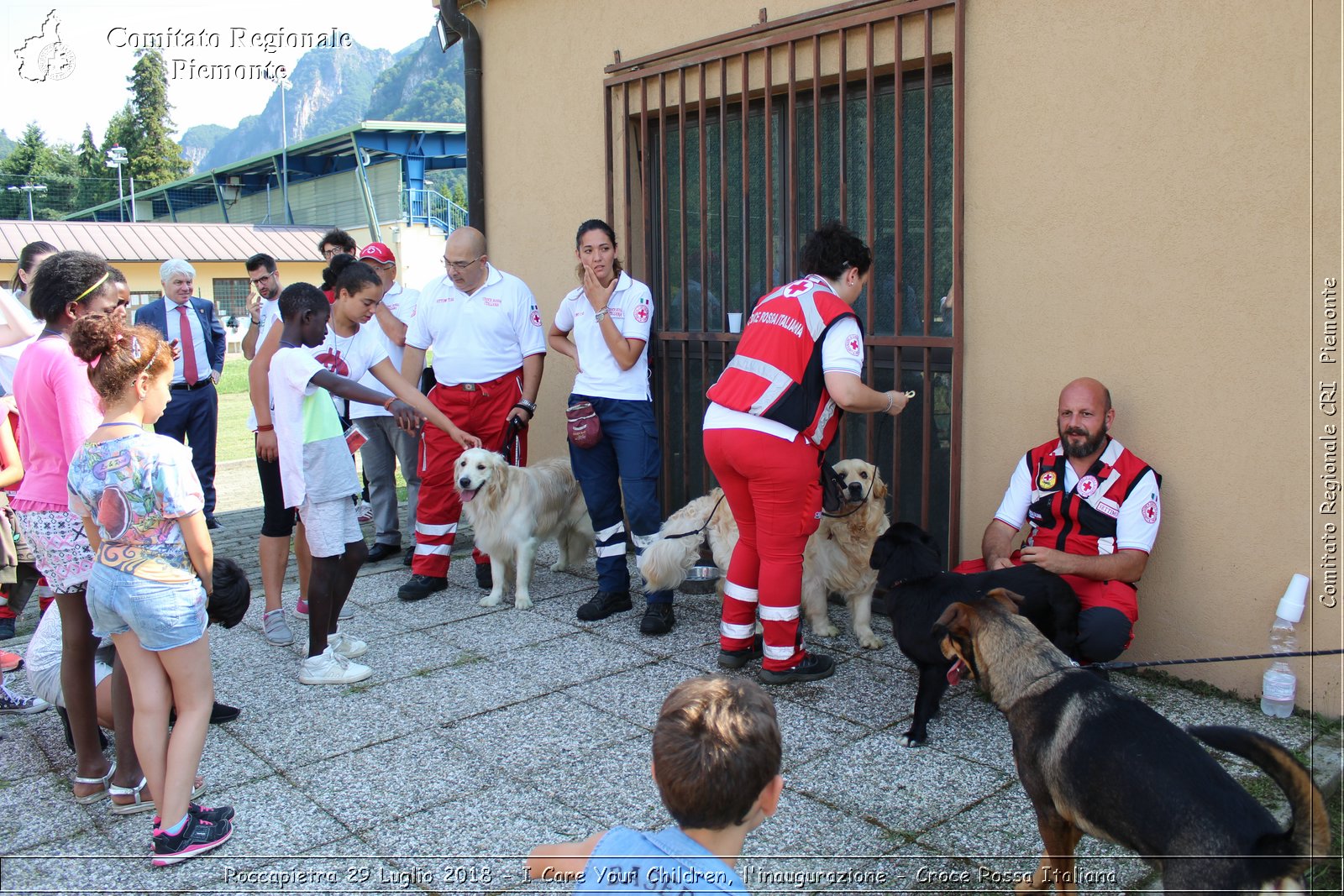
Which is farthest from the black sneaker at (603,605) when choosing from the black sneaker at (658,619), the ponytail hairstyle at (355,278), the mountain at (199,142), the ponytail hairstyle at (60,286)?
the mountain at (199,142)

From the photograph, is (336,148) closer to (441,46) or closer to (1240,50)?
(441,46)

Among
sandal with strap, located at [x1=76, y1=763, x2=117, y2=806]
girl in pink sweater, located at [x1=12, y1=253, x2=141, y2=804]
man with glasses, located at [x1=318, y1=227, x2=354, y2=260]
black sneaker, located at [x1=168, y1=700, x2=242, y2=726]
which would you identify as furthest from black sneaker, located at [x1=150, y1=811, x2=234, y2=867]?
man with glasses, located at [x1=318, y1=227, x2=354, y2=260]

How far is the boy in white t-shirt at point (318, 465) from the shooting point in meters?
4.37

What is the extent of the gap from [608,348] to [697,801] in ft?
12.9

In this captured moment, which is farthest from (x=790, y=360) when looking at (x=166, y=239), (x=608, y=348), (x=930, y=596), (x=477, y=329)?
(x=166, y=239)

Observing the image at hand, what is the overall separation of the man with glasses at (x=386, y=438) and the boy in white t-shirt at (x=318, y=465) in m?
2.37

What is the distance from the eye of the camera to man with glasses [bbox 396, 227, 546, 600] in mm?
6078

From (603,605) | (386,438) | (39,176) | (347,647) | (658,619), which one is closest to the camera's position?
(347,647)

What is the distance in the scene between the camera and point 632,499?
562cm

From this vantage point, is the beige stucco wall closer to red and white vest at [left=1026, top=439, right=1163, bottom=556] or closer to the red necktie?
red and white vest at [left=1026, top=439, right=1163, bottom=556]

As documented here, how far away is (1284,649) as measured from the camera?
13.1ft

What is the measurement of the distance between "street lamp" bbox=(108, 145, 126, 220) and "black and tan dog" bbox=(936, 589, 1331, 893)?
204 ft

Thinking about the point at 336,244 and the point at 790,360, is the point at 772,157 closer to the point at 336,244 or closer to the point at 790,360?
the point at 790,360

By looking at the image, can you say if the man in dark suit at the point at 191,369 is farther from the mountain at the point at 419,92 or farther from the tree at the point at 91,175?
the mountain at the point at 419,92
